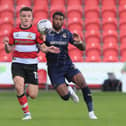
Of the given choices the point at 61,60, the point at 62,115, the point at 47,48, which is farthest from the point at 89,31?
the point at 47,48

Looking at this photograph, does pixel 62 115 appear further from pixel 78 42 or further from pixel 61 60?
pixel 78 42

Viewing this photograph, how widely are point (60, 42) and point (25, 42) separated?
0.60 metres

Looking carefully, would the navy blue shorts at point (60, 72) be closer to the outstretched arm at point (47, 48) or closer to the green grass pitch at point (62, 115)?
the outstretched arm at point (47, 48)

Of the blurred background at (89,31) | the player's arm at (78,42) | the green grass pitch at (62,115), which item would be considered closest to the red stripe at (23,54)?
the player's arm at (78,42)

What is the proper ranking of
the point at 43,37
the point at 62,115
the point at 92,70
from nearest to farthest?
the point at 43,37 → the point at 62,115 → the point at 92,70

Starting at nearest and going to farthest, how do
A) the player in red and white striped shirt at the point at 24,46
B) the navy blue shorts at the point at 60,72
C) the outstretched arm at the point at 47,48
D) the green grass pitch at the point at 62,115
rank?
the green grass pitch at the point at 62,115
the outstretched arm at the point at 47,48
the player in red and white striped shirt at the point at 24,46
the navy blue shorts at the point at 60,72

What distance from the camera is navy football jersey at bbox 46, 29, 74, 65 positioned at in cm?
950

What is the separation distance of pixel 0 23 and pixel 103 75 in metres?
5.00

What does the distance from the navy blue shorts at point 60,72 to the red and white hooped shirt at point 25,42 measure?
493mm

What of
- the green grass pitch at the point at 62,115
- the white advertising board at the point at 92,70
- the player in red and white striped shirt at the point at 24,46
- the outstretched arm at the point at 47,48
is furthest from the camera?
the white advertising board at the point at 92,70

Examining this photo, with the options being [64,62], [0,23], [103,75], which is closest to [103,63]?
[103,75]

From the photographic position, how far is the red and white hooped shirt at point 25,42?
30.6ft

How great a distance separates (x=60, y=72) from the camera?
31.5ft

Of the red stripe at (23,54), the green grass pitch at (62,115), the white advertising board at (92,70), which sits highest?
the red stripe at (23,54)
